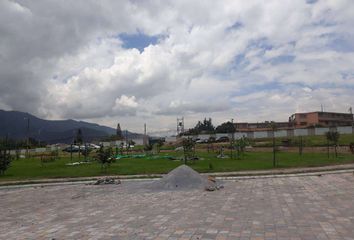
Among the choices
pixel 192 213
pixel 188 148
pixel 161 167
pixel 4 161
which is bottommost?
pixel 192 213

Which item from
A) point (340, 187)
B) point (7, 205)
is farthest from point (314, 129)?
point (7, 205)

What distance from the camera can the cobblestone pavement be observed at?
713 cm

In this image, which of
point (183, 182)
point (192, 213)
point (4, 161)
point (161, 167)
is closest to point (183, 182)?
point (183, 182)

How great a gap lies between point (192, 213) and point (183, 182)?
521 centimetres

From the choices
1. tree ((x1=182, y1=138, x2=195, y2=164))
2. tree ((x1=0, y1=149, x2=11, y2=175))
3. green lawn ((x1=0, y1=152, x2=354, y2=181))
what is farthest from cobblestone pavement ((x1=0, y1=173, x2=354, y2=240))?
tree ((x1=182, y1=138, x2=195, y2=164))

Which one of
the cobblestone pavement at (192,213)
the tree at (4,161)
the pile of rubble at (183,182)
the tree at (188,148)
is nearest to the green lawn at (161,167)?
the tree at (4,161)

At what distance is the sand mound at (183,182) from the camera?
14.0m

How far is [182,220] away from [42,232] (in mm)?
3045

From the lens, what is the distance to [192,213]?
29.6 ft

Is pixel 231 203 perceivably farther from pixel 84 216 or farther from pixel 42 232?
pixel 42 232

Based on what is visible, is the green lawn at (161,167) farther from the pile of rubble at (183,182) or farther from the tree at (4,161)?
the pile of rubble at (183,182)

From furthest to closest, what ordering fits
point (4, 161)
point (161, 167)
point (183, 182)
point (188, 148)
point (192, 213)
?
point (188, 148) < point (4, 161) < point (161, 167) < point (183, 182) < point (192, 213)

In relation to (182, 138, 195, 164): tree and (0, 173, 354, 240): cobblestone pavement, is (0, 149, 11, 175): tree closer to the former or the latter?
(0, 173, 354, 240): cobblestone pavement

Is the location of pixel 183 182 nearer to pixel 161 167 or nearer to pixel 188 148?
pixel 161 167
